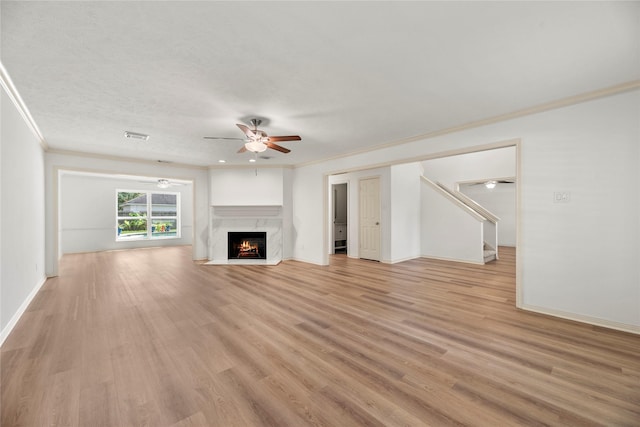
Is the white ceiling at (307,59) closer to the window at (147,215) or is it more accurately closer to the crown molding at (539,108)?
the crown molding at (539,108)

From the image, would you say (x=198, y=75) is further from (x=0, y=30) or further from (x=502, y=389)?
(x=502, y=389)

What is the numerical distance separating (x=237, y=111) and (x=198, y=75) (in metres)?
0.82

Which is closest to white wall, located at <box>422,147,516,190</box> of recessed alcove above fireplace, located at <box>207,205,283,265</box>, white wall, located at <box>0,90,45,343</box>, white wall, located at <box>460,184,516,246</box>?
white wall, located at <box>460,184,516,246</box>

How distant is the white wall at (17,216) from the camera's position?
2.59 meters

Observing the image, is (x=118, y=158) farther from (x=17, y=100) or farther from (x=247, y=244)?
(x=247, y=244)

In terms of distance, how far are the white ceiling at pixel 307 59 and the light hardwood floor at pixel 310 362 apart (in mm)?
2522

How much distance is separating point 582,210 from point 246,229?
624 cm

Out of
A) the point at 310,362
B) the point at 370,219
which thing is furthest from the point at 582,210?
the point at 370,219

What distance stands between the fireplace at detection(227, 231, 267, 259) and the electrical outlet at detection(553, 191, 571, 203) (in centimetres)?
Answer: 565

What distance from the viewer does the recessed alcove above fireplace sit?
6.66 metres

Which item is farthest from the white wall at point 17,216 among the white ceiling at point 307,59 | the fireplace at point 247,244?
the fireplace at point 247,244

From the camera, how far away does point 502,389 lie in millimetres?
1800

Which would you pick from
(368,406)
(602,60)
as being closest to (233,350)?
(368,406)

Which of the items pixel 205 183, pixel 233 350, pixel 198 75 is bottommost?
pixel 233 350
